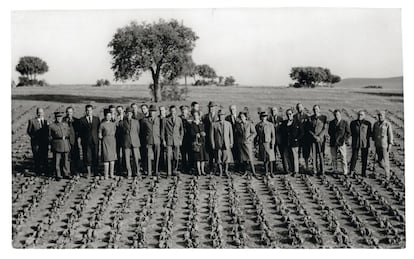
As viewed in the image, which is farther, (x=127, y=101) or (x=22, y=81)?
(x=127, y=101)

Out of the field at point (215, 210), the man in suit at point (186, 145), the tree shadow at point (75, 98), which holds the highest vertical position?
the tree shadow at point (75, 98)

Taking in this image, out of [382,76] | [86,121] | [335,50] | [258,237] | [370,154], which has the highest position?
[335,50]

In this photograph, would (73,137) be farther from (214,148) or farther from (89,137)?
(214,148)

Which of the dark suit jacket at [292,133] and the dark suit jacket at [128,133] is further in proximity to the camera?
the dark suit jacket at [292,133]

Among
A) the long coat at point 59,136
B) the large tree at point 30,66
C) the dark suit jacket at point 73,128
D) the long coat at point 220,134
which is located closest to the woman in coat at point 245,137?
the long coat at point 220,134

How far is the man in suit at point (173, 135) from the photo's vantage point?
37.6 feet

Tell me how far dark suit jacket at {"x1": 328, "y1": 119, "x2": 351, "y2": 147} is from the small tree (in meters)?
7.39

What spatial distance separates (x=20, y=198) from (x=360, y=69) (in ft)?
28.8

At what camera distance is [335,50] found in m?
11.5

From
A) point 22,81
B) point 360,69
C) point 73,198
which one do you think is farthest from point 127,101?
point 360,69

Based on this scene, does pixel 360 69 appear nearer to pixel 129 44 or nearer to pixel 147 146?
pixel 147 146

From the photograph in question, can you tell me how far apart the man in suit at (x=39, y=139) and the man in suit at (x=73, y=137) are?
58 centimetres

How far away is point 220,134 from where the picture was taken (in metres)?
11.5

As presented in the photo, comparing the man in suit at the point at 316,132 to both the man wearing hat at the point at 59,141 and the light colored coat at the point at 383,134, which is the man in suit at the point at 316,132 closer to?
the light colored coat at the point at 383,134
